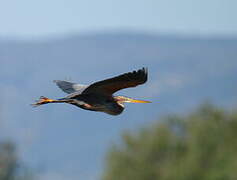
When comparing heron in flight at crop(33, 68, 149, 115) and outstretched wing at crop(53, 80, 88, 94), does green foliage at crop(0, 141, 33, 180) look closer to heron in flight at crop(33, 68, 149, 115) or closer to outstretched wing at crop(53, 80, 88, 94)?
outstretched wing at crop(53, 80, 88, 94)

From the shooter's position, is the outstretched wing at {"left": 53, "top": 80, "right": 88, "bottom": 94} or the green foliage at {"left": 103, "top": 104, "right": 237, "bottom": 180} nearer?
the outstretched wing at {"left": 53, "top": 80, "right": 88, "bottom": 94}

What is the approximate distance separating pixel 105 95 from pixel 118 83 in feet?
0.62

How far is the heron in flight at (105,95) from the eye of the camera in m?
7.64

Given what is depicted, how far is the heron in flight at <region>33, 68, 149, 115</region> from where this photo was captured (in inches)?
301

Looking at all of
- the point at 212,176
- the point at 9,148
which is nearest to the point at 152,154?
the point at 212,176

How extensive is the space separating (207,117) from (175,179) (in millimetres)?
12952

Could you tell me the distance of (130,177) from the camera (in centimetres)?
5816

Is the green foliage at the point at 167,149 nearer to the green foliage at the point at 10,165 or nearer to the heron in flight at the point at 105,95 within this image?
the green foliage at the point at 10,165

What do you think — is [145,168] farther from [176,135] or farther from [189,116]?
[189,116]

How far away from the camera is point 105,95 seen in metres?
7.90

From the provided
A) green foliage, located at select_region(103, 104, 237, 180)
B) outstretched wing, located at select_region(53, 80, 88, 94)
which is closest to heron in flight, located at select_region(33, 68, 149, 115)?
outstretched wing, located at select_region(53, 80, 88, 94)

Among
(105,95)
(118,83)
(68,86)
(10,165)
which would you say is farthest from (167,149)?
(118,83)

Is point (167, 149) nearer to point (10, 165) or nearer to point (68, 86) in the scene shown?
point (10, 165)

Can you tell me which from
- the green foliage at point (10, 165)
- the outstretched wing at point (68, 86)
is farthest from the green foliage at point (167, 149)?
the outstretched wing at point (68, 86)
